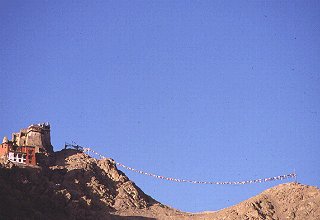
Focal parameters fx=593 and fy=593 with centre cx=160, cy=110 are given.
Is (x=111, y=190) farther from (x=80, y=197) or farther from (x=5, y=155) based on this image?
(x=5, y=155)

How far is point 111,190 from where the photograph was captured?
273 feet

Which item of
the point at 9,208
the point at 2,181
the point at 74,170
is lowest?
the point at 9,208

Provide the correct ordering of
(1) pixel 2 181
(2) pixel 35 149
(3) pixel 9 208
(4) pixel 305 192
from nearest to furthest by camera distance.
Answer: (3) pixel 9 208
(1) pixel 2 181
(4) pixel 305 192
(2) pixel 35 149

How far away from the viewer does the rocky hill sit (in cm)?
6950

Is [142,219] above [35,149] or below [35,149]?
below

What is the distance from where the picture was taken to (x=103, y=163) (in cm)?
8762

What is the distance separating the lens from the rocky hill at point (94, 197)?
69.5 m

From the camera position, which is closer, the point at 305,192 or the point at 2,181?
the point at 2,181

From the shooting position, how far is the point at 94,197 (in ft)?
262

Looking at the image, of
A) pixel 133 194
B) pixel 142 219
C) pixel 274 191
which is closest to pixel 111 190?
pixel 133 194

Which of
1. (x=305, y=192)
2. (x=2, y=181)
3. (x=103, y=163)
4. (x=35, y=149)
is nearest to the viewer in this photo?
(x=2, y=181)

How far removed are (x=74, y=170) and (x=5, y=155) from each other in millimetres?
9581

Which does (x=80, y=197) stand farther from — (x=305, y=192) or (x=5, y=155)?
(x=305, y=192)

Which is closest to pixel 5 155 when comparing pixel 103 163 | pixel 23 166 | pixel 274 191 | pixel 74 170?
pixel 23 166
